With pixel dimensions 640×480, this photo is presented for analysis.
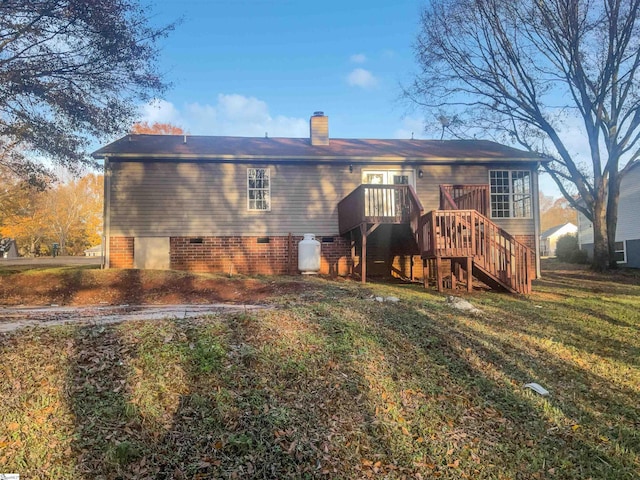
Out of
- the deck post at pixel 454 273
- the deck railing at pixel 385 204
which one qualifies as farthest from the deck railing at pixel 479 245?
the deck railing at pixel 385 204

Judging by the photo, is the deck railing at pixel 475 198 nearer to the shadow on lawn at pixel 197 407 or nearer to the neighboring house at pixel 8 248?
the shadow on lawn at pixel 197 407

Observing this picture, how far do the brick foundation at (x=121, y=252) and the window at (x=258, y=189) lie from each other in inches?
145

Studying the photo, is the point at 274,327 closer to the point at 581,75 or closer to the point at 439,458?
the point at 439,458

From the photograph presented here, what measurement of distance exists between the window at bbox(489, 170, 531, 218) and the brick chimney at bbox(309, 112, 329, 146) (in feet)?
18.4

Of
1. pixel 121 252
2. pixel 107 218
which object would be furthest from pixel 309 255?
pixel 107 218

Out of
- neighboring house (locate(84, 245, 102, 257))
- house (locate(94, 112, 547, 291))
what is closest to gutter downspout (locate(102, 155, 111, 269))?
house (locate(94, 112, 547, 291))

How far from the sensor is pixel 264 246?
13.2 meters

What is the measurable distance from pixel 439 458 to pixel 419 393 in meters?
0.85

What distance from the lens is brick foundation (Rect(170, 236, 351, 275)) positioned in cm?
1295

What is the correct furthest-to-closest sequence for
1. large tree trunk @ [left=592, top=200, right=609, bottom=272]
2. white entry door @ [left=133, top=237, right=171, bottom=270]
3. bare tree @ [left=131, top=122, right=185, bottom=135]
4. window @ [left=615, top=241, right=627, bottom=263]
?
bare tree @ [left=131, top=122, right=185, bottom=135] < window @ [left=615, top=241, right=627, bottom=263] < large tree trunk @ [left=592, top=200, right=609, bottom=272] < white entry door @ [left=133, top=237, right=171, bottom=270]

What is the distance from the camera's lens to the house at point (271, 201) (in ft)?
42.0

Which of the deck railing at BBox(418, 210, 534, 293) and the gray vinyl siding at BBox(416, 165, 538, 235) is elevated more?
the gray vinyl siding at BBox(416, 165, 538, 235)

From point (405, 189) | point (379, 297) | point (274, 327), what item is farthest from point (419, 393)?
point (405, 189)

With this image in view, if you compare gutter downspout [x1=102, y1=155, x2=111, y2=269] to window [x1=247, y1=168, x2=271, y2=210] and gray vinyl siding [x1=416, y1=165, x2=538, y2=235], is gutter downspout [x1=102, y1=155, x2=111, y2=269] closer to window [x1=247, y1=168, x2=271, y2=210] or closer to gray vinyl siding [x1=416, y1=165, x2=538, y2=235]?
window [x1=247, y1=168, x2=271, y2=210]
